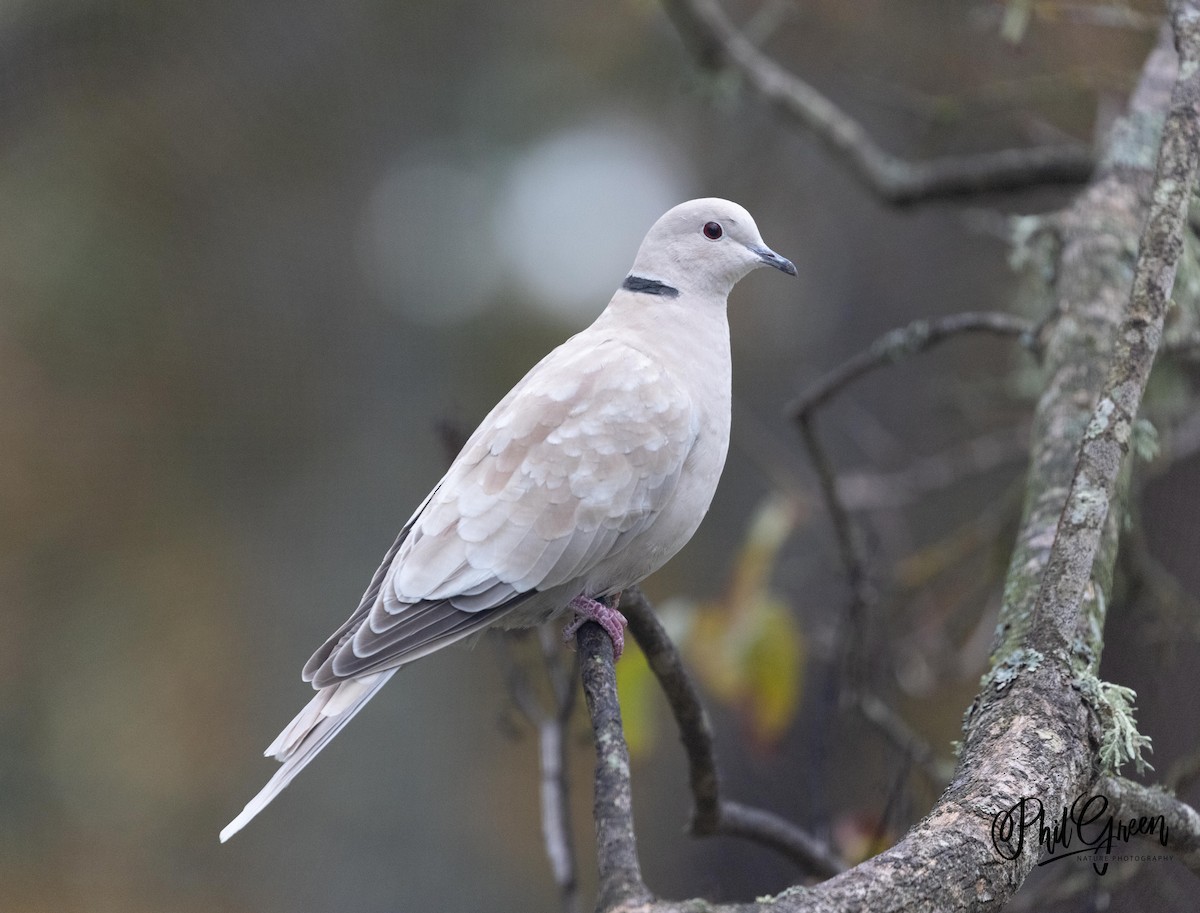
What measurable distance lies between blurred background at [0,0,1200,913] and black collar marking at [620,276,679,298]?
1489 mm

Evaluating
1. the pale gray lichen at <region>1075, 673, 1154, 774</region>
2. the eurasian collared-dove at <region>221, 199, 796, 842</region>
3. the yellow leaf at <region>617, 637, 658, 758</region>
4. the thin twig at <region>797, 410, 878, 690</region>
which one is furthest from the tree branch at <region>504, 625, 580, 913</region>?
the pale gray lichen at <region>1075, 673, 1154, 774</region>

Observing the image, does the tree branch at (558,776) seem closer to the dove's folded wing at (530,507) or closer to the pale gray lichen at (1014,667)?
the dove's folded wing at (530,507)

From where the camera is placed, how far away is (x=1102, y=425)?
1.56 meters

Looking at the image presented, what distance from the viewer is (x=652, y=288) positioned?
219cm

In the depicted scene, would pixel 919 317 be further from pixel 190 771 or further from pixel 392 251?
pixel 190 771

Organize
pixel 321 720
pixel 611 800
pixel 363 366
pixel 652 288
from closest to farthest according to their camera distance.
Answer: pixel 611 800
pixel 321 720
pixel 652 288
pixel 363 366

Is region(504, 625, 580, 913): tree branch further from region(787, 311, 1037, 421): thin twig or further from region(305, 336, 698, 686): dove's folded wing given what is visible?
region(787, 311, 1037, 421): thin twig

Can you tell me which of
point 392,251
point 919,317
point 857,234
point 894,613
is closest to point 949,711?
point 894,613

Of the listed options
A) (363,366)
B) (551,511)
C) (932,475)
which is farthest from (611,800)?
(363,366)

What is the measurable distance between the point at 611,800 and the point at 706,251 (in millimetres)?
1285

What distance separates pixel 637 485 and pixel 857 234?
3.56 metres

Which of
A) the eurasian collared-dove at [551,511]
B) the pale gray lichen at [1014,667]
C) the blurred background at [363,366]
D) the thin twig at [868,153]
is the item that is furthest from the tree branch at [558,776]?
the thin twig at [868,153]

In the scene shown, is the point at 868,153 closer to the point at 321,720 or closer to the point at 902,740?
the point at 902,740

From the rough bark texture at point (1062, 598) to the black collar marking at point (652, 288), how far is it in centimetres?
70
